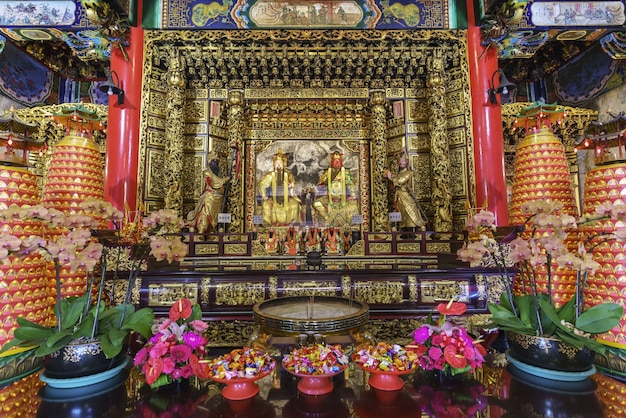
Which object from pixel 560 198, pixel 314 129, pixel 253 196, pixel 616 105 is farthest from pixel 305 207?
pixel 616 105

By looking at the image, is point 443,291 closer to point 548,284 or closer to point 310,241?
point 548,284

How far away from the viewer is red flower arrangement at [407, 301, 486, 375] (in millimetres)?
1453

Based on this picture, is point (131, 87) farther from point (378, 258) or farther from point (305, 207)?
point (378, 258)

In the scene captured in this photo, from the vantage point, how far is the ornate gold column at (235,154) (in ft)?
18.3

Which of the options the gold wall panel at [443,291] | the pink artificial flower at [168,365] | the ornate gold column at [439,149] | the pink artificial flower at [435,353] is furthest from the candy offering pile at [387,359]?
the ornate gold column at [439,149]

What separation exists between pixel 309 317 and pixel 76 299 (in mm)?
1165

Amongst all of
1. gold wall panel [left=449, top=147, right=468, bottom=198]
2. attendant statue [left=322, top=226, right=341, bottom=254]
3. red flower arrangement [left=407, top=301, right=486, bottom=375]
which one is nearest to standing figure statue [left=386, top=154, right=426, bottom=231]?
gold wall panel [left=449, top=147, right=468, bottom=198]

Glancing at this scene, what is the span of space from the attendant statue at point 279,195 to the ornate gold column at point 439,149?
8.05 feet

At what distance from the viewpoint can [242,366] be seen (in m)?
1.34

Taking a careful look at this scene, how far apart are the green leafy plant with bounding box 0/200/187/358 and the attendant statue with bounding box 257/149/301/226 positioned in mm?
4262

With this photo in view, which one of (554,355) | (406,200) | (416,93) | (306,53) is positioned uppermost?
(306,53)

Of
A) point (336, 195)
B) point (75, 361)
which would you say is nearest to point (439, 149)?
point (336, 195)

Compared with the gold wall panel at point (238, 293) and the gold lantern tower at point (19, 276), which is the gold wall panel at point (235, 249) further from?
the gold lantern tower at point (19, 276)

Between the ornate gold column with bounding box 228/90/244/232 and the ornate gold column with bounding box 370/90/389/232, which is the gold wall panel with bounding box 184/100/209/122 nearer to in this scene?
the ornate gold column with bounding box 228/90/244/232
